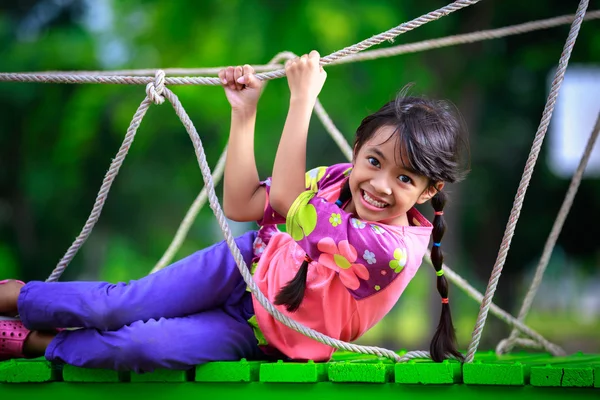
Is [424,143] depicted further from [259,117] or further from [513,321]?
[259,117]

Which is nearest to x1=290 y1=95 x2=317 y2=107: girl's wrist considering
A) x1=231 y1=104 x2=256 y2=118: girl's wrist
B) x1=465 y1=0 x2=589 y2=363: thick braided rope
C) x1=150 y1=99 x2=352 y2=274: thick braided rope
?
x1=231 y1=104 x2=256 y2=118: girl's wrist

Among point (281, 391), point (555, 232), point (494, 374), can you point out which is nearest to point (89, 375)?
point (281, 391)

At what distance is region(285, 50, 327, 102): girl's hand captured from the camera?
5.77 feet

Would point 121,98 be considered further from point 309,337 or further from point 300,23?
point 309,337

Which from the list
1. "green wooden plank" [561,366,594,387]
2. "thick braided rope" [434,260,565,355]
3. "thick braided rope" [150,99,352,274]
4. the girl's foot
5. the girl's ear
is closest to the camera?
"green wooden plank" [561,366,594,387]

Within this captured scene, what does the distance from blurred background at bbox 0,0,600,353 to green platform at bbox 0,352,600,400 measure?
3.44m

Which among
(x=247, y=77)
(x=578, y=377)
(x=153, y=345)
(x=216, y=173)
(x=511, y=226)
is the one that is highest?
(x=216, y=173)

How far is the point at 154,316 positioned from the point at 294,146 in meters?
0.53

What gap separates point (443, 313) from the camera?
1.88m

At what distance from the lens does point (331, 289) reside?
181 cm

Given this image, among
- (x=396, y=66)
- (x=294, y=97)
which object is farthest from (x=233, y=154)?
(x=396, y=66)

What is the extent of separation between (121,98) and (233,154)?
5.26 meters

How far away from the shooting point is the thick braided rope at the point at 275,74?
185 cm

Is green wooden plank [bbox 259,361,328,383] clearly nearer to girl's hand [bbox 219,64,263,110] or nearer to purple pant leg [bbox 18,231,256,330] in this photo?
purple pant leg [bbox 18,231,256,330]
